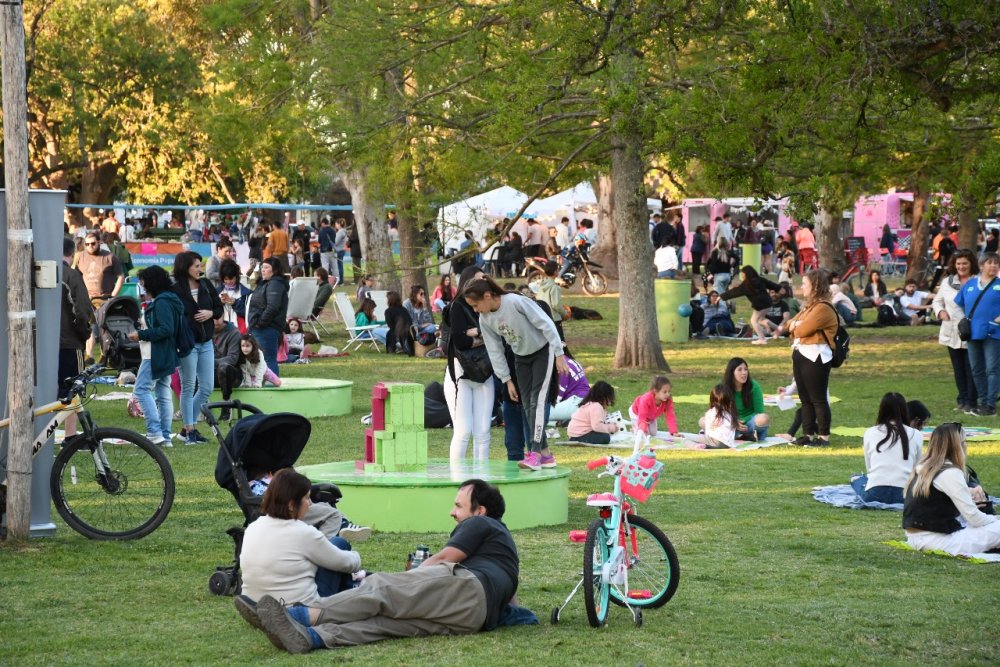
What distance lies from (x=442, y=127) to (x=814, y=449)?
26.7ft

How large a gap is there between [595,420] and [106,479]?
6.74 metres

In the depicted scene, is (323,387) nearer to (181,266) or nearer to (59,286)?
(181,266)

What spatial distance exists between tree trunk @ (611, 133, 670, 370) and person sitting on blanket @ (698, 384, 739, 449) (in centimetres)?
597

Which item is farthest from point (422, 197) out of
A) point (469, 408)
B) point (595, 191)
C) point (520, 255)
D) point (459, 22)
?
point (595, 191)

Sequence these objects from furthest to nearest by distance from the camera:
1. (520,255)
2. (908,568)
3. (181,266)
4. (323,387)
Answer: (520,255), (323,387), (181,266), (908,568)

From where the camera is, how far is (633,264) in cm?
→ 2117

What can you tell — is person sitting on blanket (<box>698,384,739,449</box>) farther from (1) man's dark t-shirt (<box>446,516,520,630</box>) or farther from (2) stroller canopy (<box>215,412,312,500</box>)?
(1) man's dark t-shirt (<box>446,516,520,630</box>)

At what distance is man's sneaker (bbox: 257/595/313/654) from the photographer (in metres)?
6.77

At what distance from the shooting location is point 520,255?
Result: 4181cm

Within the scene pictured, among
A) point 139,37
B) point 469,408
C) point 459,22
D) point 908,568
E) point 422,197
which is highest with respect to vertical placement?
point 139,37

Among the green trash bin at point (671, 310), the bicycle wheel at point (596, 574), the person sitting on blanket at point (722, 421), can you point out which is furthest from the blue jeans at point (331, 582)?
the green trash bin at point (671, 310)

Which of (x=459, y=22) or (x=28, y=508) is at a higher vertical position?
(x=459, y=22)

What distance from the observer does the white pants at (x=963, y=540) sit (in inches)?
369

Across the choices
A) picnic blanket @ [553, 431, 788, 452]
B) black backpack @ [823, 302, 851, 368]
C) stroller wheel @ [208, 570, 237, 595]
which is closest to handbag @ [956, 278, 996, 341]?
black backpack @ [823, 302, 851, 368]
